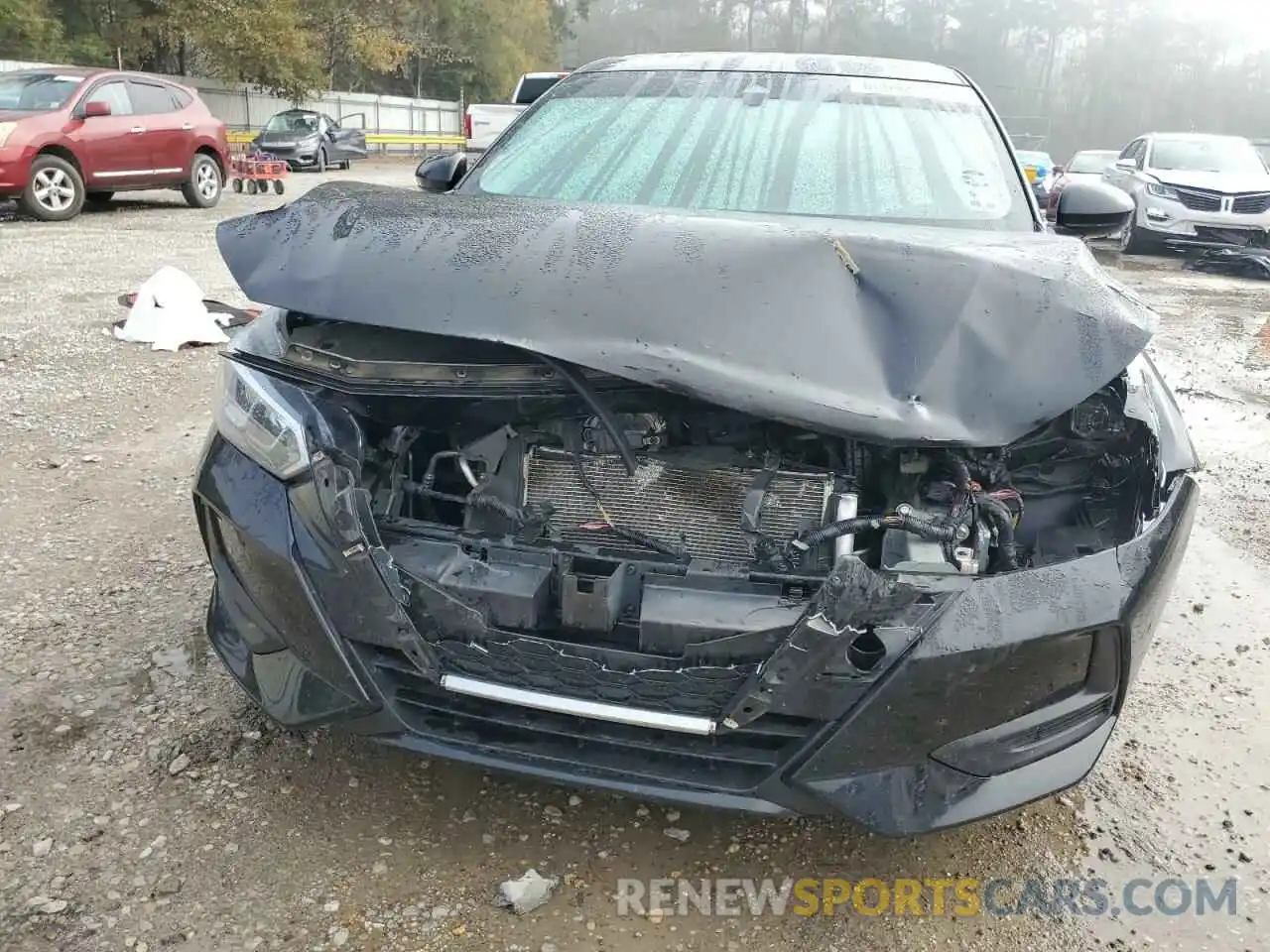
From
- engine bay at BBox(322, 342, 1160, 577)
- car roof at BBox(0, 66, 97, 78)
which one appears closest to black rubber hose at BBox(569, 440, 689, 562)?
engine bay at BBox(322, 342, 1160, 577)

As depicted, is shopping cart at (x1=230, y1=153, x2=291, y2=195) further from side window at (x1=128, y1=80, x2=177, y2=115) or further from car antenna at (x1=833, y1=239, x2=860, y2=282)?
car antenna at (x1=833, y1=239, x2=860, y2=282)

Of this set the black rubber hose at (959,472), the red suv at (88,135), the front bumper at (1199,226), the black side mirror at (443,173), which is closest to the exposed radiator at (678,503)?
the black rubber hose at (959,472)

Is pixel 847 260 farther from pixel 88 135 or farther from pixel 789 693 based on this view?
pixel 88 135

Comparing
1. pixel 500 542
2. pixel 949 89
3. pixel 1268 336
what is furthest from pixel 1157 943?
pixel 1268 336

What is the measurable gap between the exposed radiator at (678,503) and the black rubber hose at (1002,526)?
0.32 metres

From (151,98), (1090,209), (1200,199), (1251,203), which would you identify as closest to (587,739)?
(1090,209)

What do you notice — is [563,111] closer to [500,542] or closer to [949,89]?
[949,89]

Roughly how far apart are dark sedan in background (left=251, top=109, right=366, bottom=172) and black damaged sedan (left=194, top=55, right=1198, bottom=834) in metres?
20.2

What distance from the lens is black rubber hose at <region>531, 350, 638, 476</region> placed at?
6.72 feet

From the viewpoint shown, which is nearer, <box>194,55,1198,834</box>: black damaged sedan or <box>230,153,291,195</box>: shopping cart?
<box>194,55,1198,834</box>: black damaged sedan

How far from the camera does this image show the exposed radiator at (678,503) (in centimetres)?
219

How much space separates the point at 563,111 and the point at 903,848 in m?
2.65

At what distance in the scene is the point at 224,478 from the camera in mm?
2145

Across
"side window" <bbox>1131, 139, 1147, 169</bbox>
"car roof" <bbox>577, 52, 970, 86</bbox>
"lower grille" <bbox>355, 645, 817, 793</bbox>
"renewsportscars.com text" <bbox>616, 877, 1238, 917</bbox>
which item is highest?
"car roof" <bbox>577, 52, 970, 86</bbox>
